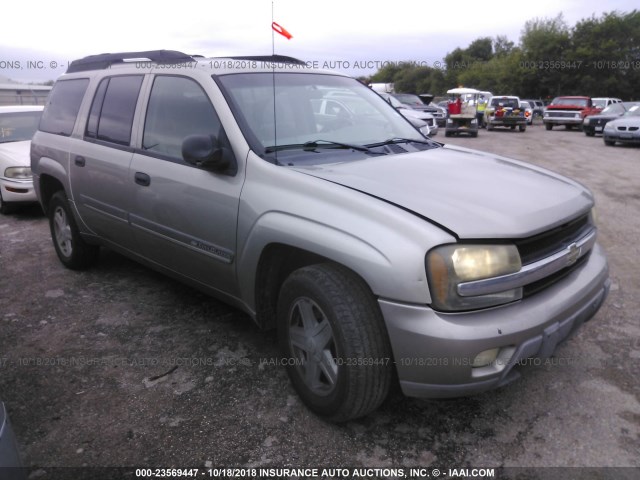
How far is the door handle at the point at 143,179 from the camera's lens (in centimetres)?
347

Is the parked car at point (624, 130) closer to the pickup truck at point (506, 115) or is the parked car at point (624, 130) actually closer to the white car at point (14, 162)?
the pickup truck at point (506, 115)

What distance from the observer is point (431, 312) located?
7.16ft

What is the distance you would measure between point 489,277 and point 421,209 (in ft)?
1.33

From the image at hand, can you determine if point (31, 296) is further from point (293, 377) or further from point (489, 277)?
point (489, 277)

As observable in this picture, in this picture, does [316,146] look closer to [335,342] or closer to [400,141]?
[400,141]

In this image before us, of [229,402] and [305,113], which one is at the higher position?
[305,113]

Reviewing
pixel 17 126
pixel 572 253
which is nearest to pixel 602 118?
pixel 17 126

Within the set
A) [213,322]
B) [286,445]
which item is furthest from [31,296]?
[286,445]

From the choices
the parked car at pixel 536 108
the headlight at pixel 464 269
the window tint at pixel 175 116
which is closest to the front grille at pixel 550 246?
the headlight at pixel 464 269

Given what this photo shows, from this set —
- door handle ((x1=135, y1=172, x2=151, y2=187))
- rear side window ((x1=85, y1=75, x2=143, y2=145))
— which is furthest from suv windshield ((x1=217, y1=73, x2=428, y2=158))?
rear side window ((x1=85, y1=75, x2=143, y2=145))

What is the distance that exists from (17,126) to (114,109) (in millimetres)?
5132

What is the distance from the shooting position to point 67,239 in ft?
16.0

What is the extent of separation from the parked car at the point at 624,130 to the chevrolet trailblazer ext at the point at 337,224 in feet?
48.5

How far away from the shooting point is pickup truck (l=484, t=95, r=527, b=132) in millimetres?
23031
